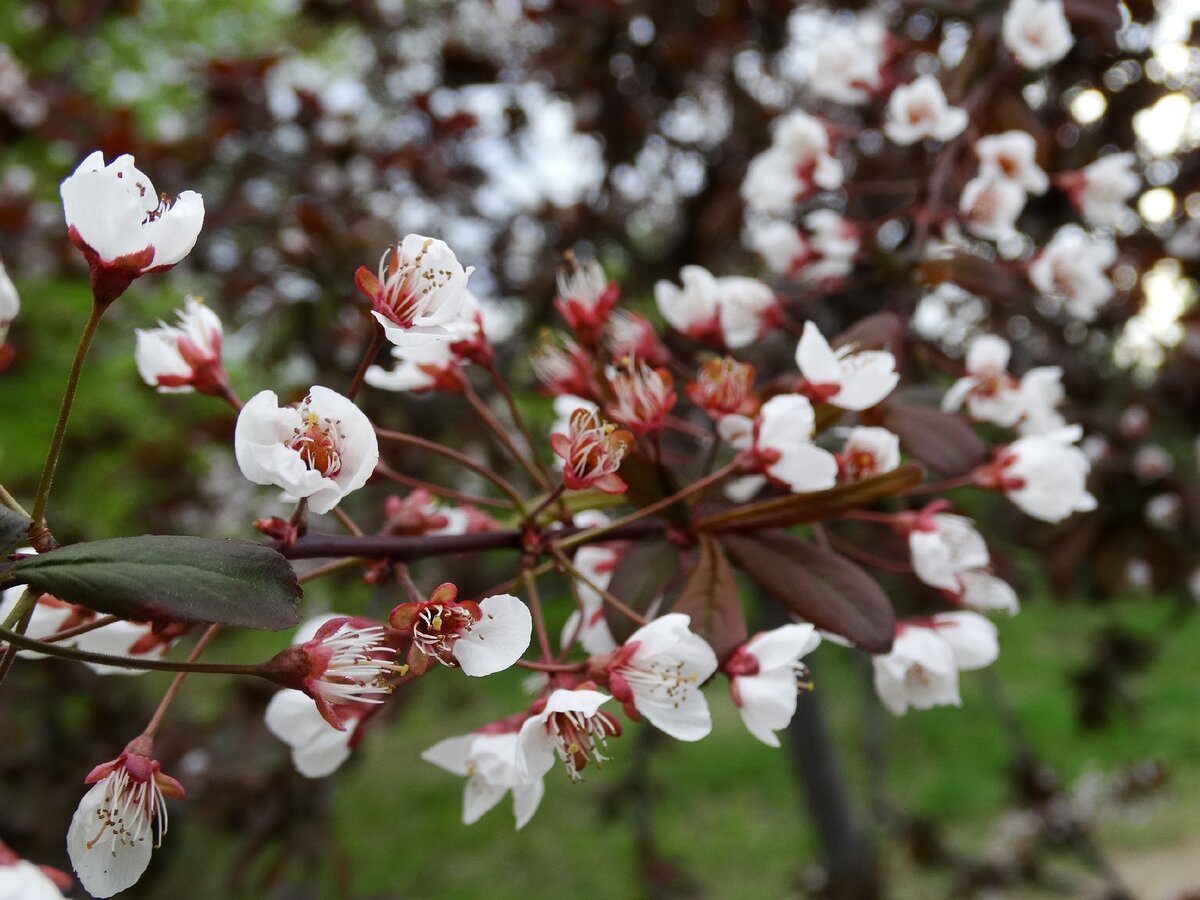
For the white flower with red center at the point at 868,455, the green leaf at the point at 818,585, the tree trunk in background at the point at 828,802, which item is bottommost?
the tree trunk in background at the point at 828,802

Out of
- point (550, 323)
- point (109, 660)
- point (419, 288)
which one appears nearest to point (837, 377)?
point (419, 288)

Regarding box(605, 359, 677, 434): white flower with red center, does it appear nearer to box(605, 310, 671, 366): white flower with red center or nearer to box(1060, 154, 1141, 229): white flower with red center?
box(605, 310, 671, 366): white flower with red center

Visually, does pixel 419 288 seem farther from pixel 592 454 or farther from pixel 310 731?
pixel 310 731

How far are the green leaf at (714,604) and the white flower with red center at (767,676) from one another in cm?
1

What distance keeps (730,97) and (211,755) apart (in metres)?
2.28

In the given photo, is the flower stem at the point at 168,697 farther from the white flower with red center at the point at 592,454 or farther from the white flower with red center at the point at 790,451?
the white flower with red center at the point at 790,451

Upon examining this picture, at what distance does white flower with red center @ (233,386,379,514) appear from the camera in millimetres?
571

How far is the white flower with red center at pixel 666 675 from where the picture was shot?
640 mm

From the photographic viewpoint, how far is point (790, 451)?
76 cm

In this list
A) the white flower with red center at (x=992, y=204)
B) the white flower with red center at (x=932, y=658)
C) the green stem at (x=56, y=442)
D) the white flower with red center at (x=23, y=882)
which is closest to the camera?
the white flower with red center at (x=23, y=882)

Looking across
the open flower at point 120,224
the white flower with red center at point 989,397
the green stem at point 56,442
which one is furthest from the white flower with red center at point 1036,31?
the green stem at point 56,442

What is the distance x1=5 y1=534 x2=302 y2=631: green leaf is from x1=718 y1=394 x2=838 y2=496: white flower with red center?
374 mm

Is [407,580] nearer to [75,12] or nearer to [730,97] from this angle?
[730,97]

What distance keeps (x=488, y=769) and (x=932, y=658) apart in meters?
0.37
